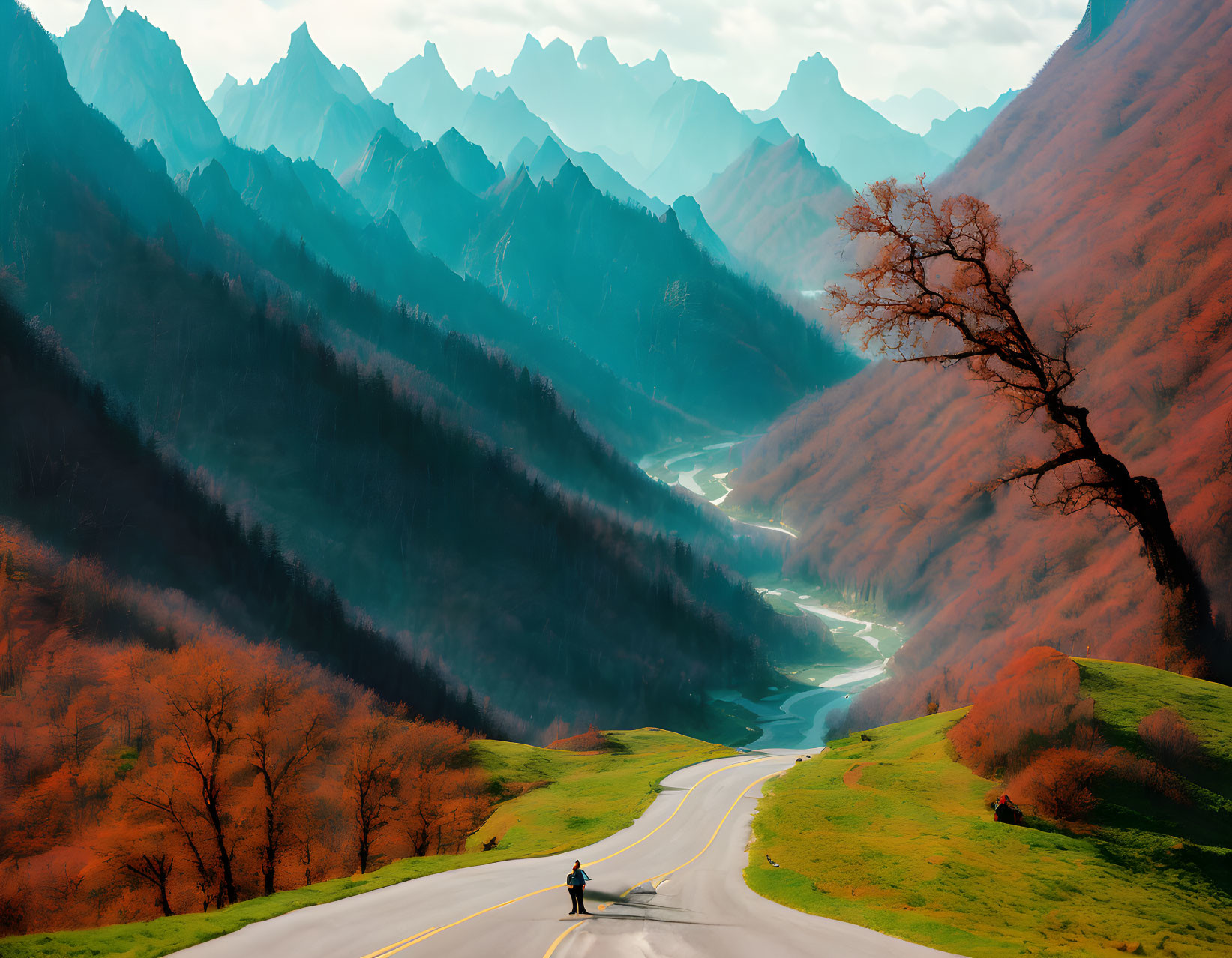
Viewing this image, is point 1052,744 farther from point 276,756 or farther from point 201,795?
point 276,756

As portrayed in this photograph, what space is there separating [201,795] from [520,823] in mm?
25158

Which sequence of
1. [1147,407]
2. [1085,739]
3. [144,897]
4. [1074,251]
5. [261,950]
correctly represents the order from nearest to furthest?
[261,950] → [1085,739] → [144,897] → [1147,407] → [1074,251]

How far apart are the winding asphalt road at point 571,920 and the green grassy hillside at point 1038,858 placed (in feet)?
6.50

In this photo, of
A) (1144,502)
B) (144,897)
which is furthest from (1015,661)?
(144,897)

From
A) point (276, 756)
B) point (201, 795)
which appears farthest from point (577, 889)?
point (276, 756)

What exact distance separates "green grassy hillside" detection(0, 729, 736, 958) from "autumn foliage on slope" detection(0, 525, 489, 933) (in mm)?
6783

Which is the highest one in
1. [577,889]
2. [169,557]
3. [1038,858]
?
[169,557]

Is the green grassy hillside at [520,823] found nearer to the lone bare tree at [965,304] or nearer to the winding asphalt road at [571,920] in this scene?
the winding asphalt road at [571,920]

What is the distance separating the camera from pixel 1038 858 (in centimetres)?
3312

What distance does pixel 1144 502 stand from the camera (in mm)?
32250

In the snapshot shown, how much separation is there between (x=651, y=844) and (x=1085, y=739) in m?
24.4

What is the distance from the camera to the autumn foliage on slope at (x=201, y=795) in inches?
2463

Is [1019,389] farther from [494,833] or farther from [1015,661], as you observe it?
[494,833]

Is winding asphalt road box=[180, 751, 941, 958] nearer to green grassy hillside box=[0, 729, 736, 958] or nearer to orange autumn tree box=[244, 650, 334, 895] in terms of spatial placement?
green grassy hillside box=[0, 729, 736, 958]
